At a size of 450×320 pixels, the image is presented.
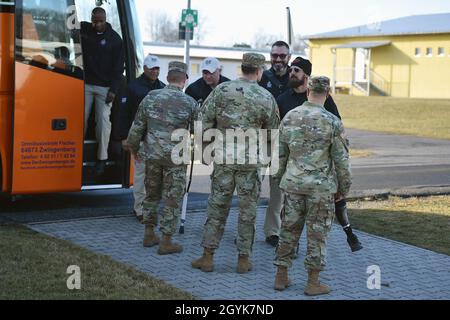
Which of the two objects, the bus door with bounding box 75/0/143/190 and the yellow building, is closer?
the bus door with bounding box 75/0/143/190

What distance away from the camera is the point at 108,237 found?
329 inches

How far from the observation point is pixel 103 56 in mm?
9648

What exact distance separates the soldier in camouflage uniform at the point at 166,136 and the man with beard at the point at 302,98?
1.00 metres

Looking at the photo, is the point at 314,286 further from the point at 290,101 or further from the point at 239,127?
the point at 290,101

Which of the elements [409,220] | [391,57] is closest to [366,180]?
[409,220]

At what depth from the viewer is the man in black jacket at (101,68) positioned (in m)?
9.55

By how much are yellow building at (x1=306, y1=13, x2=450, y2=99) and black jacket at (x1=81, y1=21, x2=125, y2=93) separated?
40.9 metres

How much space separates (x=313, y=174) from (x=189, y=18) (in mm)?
13367

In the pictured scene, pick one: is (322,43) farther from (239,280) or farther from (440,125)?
(239,280)

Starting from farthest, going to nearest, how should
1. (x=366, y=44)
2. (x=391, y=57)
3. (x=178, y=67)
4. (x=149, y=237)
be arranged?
(x=366, y=44), (x=391, y=57), (x=149, y=237), (x=178, y=67)

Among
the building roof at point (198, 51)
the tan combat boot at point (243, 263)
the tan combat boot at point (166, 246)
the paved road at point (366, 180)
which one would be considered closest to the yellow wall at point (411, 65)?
the building roof at point (198, 51)

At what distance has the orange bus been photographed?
8.88 metres

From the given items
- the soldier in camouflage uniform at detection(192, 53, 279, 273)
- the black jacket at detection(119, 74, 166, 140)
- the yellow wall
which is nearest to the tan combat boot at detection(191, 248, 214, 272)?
the soldier in camouflage uniform at detection(192, 53, 279, 273)

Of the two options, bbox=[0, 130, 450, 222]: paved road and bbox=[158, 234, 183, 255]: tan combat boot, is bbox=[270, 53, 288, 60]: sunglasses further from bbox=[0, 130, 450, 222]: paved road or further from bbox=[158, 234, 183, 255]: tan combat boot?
bbox=[0, 130, 450, 222]: paved road
